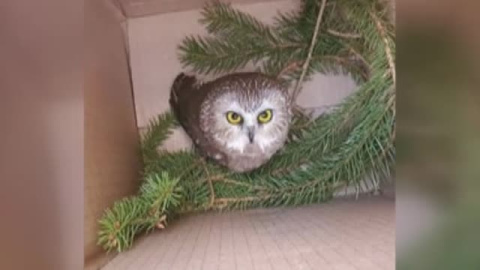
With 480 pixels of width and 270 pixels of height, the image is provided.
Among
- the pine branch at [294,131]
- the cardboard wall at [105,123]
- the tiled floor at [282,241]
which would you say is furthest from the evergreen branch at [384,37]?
the cardboard wall at [105,123]

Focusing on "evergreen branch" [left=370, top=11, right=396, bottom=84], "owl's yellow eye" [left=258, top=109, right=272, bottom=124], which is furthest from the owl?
"evergreen branch" [left=370, top=11, right=396, bottom=84]

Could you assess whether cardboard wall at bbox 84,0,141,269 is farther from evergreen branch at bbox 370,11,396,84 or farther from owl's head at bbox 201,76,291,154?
evergreen branch at bbox 370,11,396,84

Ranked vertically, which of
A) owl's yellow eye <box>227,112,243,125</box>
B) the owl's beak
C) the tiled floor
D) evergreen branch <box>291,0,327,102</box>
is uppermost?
evergreen branch <box>291,0,327,102</box>

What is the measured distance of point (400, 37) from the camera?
9.0 inches

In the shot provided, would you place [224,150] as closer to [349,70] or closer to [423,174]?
[349,70]

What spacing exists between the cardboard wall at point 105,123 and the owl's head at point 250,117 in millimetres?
86

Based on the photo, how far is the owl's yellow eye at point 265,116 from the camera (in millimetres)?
514

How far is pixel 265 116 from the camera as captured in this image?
1.70 feet

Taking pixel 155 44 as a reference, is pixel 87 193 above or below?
below

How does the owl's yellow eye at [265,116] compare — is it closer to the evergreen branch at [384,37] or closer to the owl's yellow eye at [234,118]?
the owl's yellow eye at [234,118]

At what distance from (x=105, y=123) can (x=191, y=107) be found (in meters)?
0.12

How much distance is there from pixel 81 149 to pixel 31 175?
6 cm

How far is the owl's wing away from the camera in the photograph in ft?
1.72

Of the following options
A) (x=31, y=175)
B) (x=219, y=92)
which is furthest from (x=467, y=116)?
(x=219, y=92)
